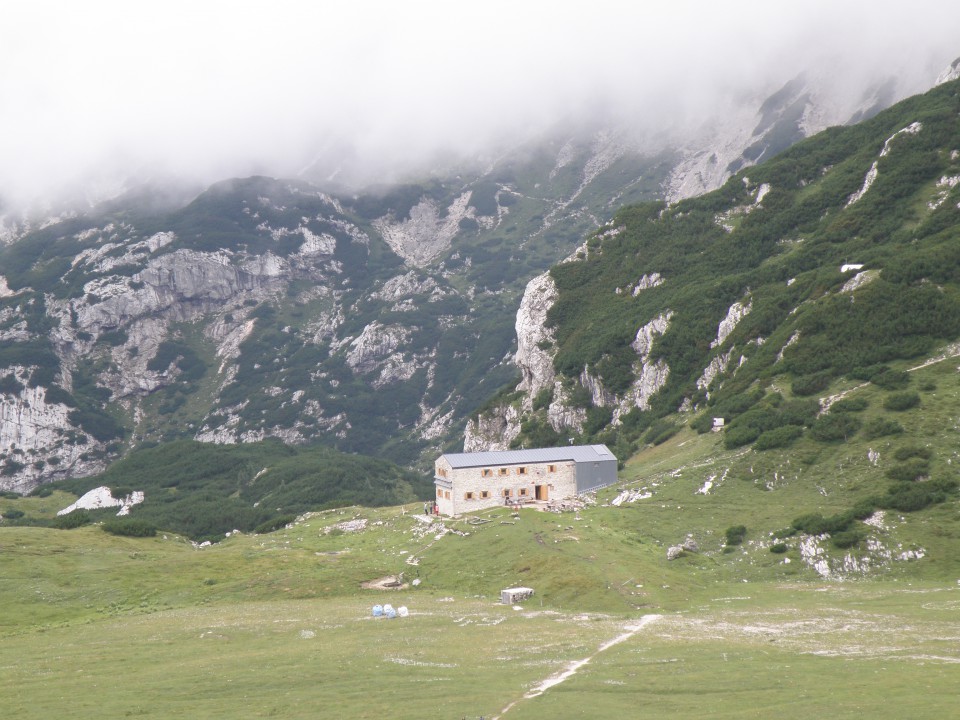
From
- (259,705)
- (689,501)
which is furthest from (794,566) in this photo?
(259,705)

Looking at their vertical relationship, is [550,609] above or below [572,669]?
above

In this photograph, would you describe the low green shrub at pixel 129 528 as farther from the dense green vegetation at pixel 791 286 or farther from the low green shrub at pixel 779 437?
the low green shrub at pixel 779 437

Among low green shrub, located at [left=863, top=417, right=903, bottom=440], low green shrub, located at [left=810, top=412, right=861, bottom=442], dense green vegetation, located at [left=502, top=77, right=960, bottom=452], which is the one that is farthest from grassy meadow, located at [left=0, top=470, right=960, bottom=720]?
dense green vegetation, located at [left=502, top=77, right=960, bottom=452]

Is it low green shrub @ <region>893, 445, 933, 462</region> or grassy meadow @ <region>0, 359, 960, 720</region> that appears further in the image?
low green shrub @ <region>893, 445, 933, 462</region>

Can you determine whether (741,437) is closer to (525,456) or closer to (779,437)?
(779,437)

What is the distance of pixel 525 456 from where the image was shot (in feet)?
337

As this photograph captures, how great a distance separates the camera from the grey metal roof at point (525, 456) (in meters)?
99.4

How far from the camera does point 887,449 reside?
258 feet

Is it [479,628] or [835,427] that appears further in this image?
[835,427]

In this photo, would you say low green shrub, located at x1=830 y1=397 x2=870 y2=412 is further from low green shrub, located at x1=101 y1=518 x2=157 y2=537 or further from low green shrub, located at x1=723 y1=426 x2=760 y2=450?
low green shrub, located at x1=101 y1=518 x2=157 y2=537

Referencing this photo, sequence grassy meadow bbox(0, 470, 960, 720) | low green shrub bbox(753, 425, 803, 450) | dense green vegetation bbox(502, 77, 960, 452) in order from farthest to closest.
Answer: dense green vegetation bbox(502, 77, 960, 452)
low green shrub bbox(753, 425, 803, 450)
grassy meadow bbox(0, 470, 960, 720)

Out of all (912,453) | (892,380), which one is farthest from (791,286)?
(912,453)

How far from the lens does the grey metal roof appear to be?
99.4m

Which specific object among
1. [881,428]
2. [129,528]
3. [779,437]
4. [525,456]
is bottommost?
[129,528]
